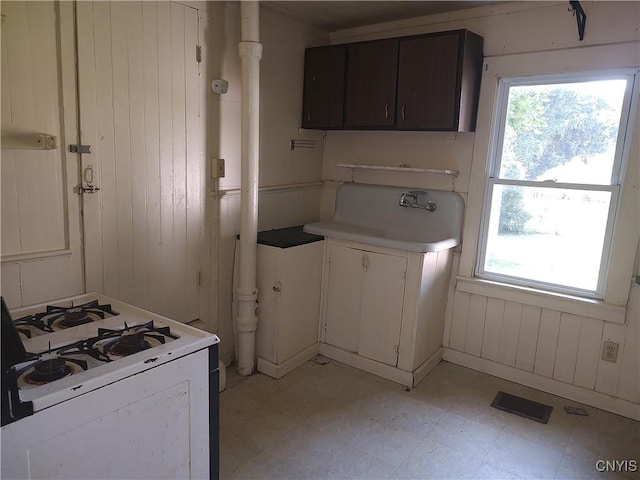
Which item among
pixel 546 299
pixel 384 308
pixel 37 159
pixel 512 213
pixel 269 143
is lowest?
pixel 384 308

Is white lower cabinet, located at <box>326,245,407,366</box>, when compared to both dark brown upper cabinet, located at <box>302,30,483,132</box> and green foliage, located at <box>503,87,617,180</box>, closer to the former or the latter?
dark brown upper cabinet, located at <box>302,30,483,132</box>

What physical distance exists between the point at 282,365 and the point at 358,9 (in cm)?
230

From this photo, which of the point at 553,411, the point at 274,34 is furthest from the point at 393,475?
the point at 274,34

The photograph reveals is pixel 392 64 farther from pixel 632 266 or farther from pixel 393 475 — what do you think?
pixel 393 475

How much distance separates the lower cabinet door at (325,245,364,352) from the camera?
2.98m

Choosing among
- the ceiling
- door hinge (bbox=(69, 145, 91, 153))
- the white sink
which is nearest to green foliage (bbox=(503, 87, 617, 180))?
the white sink

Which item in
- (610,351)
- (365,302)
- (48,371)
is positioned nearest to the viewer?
(48,371)

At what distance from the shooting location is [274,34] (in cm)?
301

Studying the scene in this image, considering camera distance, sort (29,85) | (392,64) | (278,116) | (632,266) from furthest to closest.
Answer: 1. (278,116)
2. (392,64)
3. (632,266)
4. (29,85)

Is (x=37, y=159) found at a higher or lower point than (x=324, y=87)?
lower

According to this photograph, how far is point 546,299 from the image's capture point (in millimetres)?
2775

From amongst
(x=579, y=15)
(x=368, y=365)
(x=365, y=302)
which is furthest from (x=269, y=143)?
(x=579, y=15)

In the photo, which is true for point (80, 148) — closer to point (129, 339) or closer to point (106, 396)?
point (129, 339)

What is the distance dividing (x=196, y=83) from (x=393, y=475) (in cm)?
221
